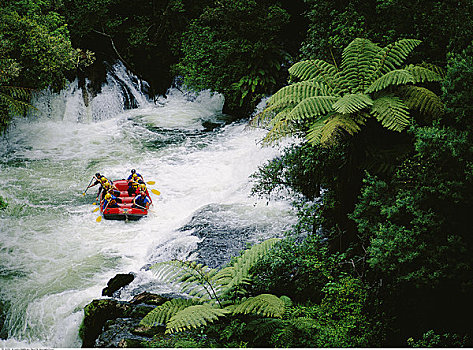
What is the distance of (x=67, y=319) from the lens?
588cm

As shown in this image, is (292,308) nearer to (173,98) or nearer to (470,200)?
(470,200)

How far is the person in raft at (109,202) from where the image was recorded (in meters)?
8.55

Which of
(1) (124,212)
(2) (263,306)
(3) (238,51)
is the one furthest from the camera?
(3) (238,51)

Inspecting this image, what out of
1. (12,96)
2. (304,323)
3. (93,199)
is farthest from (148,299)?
(12,96)

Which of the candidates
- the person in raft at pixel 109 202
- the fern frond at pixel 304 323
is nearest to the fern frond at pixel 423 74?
the fern frond at pixel 304 323

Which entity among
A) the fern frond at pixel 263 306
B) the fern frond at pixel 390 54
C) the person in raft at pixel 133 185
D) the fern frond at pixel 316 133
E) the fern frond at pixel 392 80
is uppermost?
the fern frond at pixel 390 54

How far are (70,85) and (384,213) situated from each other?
41.8ft

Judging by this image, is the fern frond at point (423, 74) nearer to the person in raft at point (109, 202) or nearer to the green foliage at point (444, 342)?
the green foliage at point (444, 342)

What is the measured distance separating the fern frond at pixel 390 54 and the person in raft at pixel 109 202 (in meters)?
5.95

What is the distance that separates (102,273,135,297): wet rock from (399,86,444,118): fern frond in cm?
498

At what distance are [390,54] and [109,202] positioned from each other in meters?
6.33

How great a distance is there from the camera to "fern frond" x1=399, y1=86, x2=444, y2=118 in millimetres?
4301

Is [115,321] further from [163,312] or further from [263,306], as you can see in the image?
[263,306]

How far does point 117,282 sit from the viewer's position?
20.9 feet
